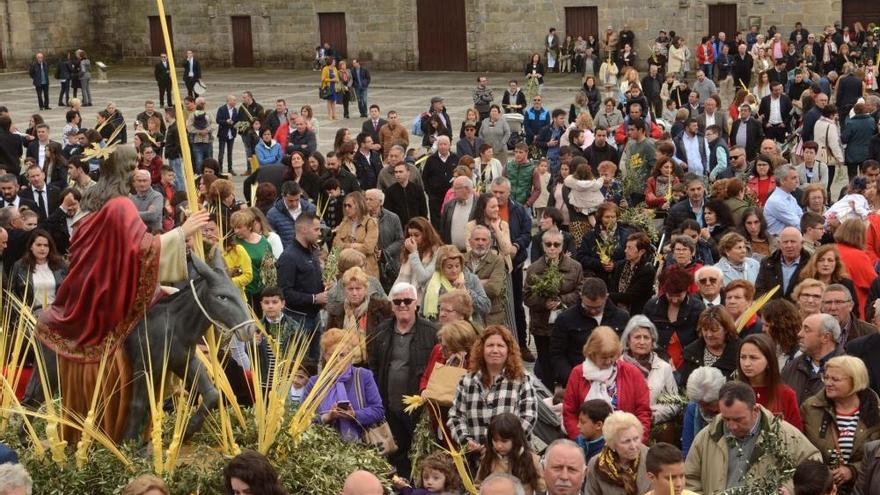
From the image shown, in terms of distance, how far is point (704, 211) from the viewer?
46.7 ft

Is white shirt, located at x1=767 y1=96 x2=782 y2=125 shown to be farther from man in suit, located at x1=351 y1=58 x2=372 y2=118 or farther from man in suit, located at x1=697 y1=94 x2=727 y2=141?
man in suit, located at x1=351 y1=58 x2=372 y2=118

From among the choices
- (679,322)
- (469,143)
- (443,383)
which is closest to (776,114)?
(469,143)

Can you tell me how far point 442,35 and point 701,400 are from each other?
37708mm

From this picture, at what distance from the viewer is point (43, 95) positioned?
38.9 metres

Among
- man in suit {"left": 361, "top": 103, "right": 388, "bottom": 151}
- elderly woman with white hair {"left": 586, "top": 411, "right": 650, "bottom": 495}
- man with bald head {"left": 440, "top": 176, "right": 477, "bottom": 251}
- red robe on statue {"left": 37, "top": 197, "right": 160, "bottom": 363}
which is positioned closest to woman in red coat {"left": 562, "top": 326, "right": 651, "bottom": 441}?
elderly woman with white hair {"left": 586, "top": 411, "right": 650, "bottom": 495}

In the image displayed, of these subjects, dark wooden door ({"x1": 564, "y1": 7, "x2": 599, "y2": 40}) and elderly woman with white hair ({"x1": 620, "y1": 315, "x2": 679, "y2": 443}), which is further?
dark wooden door ({"x1": 564, "y1": 7, "x2": 599, "y2": 40})

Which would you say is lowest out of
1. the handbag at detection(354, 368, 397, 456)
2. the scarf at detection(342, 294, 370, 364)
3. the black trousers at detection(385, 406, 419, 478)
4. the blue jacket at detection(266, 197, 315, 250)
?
the black trousers at detection(385, 406, 419, 478)

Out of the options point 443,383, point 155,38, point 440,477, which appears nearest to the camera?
point 440,477

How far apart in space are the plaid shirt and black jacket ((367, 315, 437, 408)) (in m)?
1.10

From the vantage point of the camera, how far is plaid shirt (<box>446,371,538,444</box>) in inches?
369

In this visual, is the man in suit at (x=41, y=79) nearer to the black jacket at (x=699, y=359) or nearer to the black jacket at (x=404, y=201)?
the black jacket at (x=404, y=201)

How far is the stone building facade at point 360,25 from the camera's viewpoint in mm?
42500

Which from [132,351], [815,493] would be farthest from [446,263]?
[815,493]

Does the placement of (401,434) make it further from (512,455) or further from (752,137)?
(752,137)
